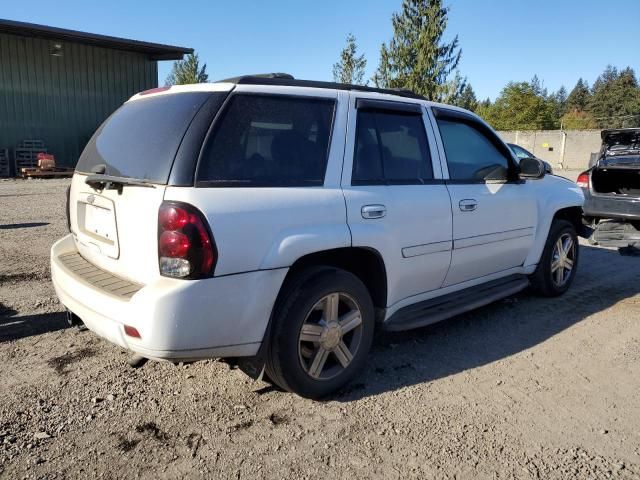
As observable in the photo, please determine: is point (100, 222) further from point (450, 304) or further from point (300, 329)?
point (450, 304)

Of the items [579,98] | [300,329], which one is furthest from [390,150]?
[579,98]

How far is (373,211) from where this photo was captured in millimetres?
3301

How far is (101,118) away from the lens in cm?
2430

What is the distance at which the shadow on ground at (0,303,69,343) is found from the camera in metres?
4.09

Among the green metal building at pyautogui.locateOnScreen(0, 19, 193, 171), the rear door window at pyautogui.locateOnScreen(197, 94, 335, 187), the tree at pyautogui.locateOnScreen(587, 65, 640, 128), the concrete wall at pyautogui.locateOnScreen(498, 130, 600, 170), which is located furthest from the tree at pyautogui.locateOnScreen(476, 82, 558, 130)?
the rear door window at pyautogui.locateOnScreen(197, 94, 335, 187)

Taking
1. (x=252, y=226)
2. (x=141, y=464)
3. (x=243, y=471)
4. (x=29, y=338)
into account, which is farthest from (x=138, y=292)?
(x=29, y=338)

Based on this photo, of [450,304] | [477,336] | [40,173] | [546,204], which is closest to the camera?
[450,304]

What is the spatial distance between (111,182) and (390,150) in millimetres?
1848

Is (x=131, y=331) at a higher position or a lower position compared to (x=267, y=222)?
lower

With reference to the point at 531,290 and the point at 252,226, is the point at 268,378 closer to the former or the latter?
the point at 252,226

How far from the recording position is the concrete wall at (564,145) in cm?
3397

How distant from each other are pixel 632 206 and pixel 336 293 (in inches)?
249

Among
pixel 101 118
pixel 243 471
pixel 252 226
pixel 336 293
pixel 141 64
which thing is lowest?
pixel 243 471

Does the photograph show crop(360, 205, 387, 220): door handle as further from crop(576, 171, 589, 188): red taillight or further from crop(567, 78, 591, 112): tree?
crop(567, 78, 591, 112): tree
